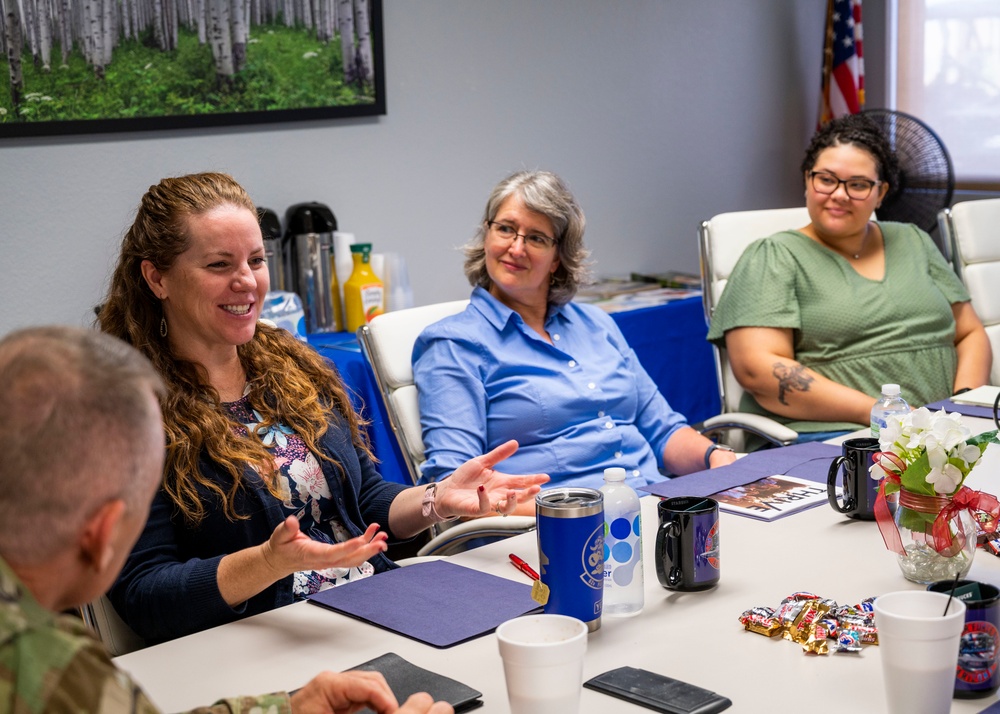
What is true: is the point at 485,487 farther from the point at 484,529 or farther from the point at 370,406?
the point at 370,406

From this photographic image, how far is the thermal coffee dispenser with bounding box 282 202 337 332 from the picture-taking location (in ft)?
11.3

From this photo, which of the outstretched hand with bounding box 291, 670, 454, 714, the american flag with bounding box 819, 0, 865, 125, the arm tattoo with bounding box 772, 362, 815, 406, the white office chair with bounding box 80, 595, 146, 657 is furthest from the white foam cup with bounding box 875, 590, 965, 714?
the american flag with bounding box 819, 0, 865, 125

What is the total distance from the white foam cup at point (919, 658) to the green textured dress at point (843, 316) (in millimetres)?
1750

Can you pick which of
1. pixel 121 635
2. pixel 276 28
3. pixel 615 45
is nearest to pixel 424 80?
pixel 276 28

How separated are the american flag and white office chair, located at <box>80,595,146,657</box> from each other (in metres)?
4.29

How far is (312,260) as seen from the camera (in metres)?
3.44

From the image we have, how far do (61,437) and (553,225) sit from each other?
173 centimetres

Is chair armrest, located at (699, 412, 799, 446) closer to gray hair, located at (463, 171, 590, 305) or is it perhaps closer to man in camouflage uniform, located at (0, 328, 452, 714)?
gray hair, located at (463, 171, 590, 305)

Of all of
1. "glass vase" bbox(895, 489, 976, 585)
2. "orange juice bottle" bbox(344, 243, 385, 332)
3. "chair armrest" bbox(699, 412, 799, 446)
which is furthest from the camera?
"orange juice bottle" bbox(344, 243, 385, 332)

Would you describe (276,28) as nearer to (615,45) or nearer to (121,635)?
(615,45)

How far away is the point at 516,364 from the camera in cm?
234

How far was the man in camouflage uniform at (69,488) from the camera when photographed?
2.54 ft

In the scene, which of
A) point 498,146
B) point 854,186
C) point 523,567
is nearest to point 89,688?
point 523,567

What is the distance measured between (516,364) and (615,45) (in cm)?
249
